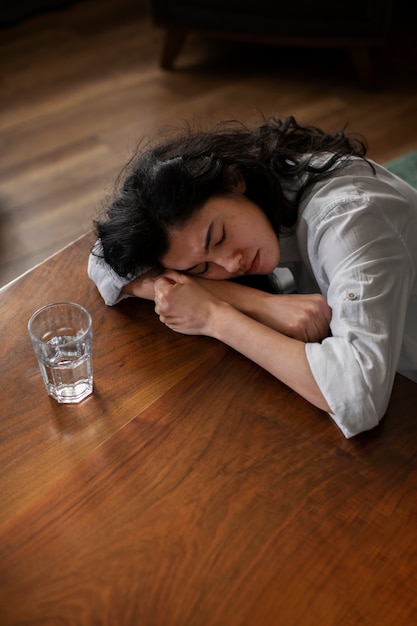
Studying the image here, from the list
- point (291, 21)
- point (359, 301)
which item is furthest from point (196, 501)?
point (291, 21)

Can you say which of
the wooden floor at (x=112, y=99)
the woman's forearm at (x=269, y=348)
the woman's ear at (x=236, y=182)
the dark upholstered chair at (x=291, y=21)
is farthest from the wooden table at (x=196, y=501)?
the dark upholstered chair at (x=291, y=21)

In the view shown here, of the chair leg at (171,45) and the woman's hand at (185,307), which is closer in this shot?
the woman's hand at (185,307)

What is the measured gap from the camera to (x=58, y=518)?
3.37 feet

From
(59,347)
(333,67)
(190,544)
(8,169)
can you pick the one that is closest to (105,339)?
(59,347)

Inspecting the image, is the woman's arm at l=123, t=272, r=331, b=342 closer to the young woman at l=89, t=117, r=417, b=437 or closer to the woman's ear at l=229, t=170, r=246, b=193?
the young woman at l=89, t=117, r=417, b=437

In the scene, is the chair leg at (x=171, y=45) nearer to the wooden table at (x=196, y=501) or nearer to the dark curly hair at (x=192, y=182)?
the dark curly hair at (x=192, y=182)

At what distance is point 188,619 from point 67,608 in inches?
5.6

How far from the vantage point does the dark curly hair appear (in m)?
1.30

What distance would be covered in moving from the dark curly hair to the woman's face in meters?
0.02

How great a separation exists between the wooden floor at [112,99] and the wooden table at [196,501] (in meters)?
1.34

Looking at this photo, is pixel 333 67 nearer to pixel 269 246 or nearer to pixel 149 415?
pixel 269 246

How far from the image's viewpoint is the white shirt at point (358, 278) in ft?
3.77

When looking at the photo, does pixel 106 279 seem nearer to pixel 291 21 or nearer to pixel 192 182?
pixel 192 182

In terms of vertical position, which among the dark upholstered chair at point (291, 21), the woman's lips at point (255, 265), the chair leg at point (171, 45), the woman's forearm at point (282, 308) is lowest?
the chair leg at point (171, 45)
